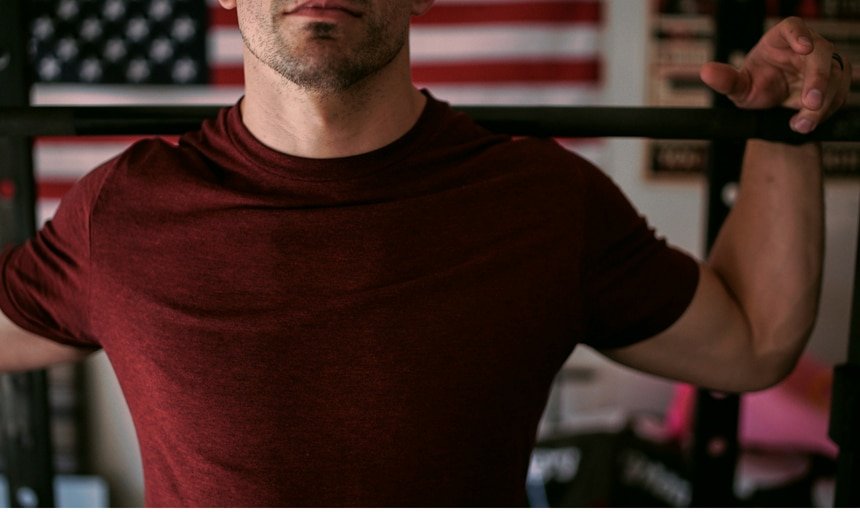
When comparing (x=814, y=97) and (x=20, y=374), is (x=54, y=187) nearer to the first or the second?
(x=20, y=374)

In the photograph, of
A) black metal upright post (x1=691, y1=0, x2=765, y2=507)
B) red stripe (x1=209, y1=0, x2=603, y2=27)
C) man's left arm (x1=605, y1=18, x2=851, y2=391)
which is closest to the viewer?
man's left arm (x1=605, y1=18, x2=851, y2=391)

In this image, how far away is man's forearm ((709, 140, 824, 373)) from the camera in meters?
0.99

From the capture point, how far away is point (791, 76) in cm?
95

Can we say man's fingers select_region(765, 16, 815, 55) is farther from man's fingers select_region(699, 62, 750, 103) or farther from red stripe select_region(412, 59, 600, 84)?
red stripe select_region(412, 59, 600, 84)

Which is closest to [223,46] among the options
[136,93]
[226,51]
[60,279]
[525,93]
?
[226,51]

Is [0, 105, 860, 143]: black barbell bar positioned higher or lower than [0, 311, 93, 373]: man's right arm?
higher

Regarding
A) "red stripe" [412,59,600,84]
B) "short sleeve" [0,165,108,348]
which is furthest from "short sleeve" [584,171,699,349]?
"red stripe" [412,59,600,84]

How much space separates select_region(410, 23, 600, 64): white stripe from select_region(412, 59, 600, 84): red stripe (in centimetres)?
2

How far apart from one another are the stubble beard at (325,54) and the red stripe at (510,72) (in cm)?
164

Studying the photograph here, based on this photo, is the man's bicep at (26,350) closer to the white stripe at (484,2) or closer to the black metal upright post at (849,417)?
the black metal upright post at (849,417)

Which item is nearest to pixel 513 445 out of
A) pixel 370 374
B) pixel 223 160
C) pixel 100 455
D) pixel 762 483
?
→ pixel 370 374

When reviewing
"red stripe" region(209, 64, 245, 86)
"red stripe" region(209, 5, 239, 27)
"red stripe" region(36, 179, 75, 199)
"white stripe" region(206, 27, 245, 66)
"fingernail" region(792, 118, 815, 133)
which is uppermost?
"red stripe" region(209, 5, 239, 27)

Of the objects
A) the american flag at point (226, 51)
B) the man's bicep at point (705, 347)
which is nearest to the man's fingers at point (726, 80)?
the man's bicep at point (705, 347)

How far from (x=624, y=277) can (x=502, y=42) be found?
5.50 ft
